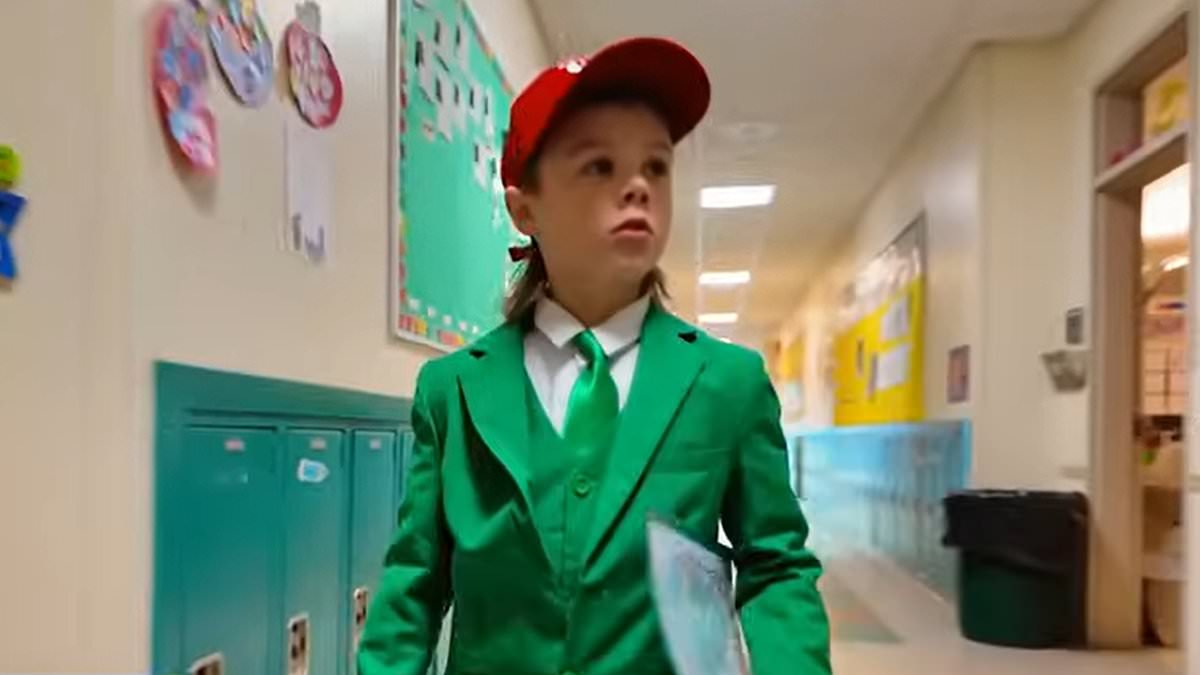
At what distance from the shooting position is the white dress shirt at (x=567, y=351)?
917 millimetres

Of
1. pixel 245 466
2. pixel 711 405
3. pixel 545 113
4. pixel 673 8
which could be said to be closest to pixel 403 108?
pixel 245 466

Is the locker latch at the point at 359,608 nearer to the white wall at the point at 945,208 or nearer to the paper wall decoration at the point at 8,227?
the paper wall decoration at the point at 8,227

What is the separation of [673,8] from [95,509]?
11.8 feet

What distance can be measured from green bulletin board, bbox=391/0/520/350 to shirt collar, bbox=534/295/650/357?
1.96 feet

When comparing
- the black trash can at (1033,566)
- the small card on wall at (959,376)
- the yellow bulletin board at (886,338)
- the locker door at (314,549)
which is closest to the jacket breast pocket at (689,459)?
the locker door at (314,549)

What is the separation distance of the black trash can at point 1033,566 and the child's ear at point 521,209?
3.39m

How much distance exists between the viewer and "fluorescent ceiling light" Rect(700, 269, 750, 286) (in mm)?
10188

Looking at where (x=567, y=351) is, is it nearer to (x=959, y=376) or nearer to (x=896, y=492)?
(x=959, y=376)

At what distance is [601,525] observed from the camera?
32.5 inches

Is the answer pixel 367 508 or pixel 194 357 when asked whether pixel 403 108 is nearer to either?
pixel 367 508

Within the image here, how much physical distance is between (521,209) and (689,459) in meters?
0.29

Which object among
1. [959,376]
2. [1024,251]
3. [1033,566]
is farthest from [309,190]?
[959,376]

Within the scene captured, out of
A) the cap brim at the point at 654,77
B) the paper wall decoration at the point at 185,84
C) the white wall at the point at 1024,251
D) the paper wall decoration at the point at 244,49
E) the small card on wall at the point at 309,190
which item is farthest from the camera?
the white wall at the point at 1024,251

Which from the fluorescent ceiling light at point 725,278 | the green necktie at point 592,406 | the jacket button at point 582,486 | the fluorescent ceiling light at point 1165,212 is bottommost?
the jacket button at point 582,486
